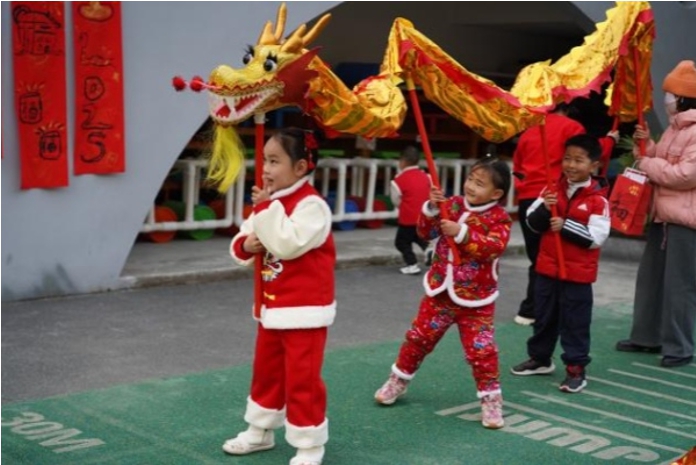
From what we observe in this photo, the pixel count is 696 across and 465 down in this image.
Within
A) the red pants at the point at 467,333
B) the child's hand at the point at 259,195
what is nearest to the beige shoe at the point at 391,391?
the red pants at the point at 467,333

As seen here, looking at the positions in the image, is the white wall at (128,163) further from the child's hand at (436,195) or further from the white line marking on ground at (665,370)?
the white line marking on ground at (665,370)

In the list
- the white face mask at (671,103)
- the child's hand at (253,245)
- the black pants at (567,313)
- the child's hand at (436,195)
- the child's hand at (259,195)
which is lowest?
the black pants at (567,313)

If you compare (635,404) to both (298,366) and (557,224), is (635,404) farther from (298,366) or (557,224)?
(298,366)

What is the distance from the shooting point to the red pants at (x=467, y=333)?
503 centimetres

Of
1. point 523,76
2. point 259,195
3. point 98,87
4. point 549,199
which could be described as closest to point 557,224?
point 549,199

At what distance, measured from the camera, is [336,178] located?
1231 cm

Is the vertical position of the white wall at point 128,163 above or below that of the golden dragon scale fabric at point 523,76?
below

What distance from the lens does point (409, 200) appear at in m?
9.52

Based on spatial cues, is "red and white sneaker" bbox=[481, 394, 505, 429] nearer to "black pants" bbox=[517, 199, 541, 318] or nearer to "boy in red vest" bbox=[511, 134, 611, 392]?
"boy in red vest" bbox=[511, 134, 611, 392]

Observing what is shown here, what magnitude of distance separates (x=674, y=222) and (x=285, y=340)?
3113 millimetres

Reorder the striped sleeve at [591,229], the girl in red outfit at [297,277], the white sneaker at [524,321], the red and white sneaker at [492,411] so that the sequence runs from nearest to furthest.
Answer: the girl in red outfit at [297,277]
the red and white sneaker at [492,411]
the striped sleeve at [591,229]
the white sneaker at [524,321]

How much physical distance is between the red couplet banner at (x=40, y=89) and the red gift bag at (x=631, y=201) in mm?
3987

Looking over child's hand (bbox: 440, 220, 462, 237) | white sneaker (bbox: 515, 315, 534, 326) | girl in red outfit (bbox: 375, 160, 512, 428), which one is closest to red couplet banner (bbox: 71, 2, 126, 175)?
white sneaker (bbox: 515, 315, 534, 326)

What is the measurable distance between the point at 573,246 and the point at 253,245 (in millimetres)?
2126
